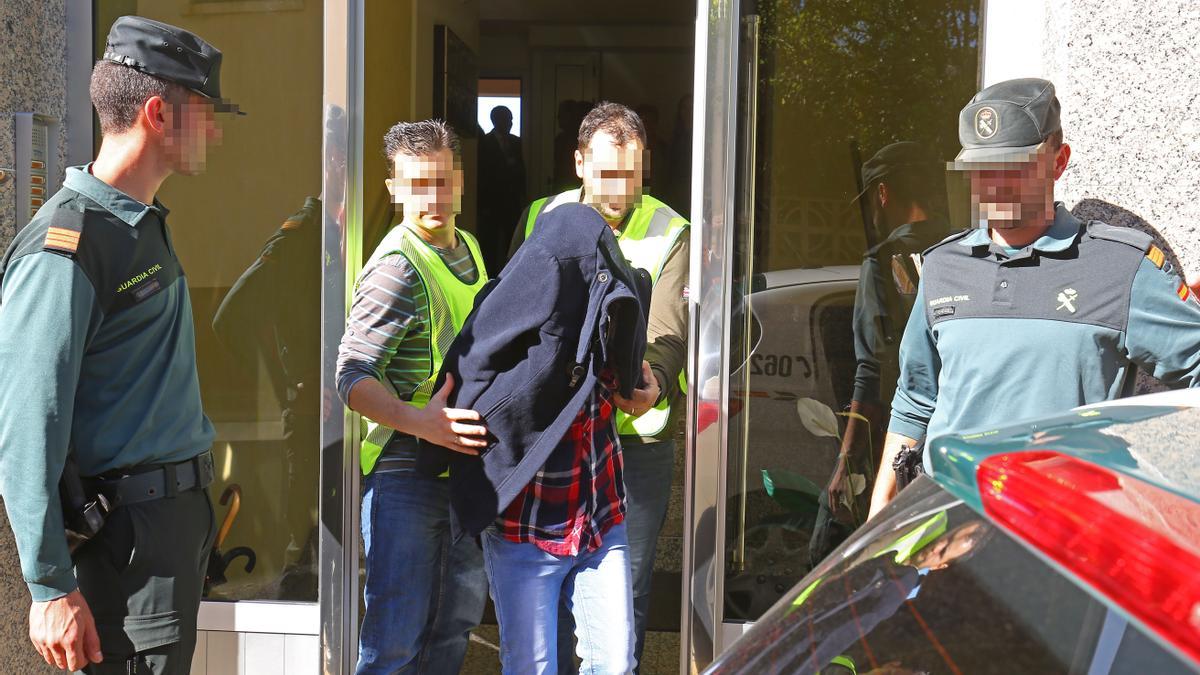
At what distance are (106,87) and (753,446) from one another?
2.26m

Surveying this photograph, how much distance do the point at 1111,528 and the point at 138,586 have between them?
2022 millimetres

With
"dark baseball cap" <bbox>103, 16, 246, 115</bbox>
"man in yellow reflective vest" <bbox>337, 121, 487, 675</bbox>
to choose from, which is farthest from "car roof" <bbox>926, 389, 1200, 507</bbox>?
"dark baseball cap" <bbox>103, 16, 246, 115</bbox>

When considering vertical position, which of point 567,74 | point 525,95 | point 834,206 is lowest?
point 834,206

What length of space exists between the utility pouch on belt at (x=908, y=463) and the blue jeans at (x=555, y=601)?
28.3 inches

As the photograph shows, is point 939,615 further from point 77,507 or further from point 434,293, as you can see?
point 434,293

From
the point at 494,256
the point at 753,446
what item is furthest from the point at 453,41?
the point at 753,446

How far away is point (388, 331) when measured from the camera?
9.44 ft

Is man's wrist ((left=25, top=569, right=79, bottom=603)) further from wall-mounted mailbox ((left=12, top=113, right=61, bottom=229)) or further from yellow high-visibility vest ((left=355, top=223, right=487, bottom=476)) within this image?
wall-mounted mailbox ((left=12, top=113, right=61, bottom=229))

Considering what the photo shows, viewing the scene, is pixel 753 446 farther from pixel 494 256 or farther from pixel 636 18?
pixel 636 18

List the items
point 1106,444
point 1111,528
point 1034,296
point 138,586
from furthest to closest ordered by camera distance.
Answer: point 1034,296
point 138,586
point 1106,444
point 1111,528

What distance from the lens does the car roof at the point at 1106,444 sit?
1062 millimetres

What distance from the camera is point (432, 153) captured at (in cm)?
315

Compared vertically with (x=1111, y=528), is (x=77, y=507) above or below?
below

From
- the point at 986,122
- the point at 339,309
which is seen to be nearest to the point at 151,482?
the point at 339,309
